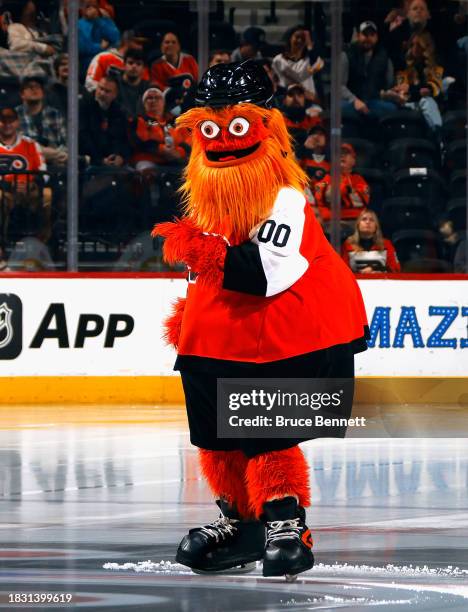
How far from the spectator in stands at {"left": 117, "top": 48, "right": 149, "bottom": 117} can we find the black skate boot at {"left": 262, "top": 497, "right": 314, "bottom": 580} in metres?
9.30

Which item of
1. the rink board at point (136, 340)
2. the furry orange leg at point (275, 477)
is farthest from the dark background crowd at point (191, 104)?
the furry orange leg at point (275, 477)

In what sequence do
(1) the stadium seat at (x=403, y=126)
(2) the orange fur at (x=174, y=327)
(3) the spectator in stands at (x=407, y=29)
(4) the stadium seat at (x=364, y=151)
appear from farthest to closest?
1. (3) the spectator in stands at (x=407, y=29)
2. (1) the stadium seat at (x=403, y=126)
3. (4) the stadium seat at (x=364, y=151)
4. (2) the orange fur at (x=174, y=327)

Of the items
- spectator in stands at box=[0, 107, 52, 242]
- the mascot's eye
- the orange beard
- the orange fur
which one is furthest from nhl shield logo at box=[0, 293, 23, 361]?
the mascot's eye

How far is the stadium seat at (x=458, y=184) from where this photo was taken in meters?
15.0

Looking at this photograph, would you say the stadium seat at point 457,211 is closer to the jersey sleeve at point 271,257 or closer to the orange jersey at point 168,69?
the orange jersey at point 168,69

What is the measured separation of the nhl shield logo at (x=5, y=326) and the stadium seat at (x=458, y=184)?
13.4 ft

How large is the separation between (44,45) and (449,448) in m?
5.95

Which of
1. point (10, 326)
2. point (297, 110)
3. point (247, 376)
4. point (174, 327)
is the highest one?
point (297, 110)

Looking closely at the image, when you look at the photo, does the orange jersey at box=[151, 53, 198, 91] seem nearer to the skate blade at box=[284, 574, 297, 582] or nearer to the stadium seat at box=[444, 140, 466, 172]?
the stadium seat at box=[444, 140, 466, 172]

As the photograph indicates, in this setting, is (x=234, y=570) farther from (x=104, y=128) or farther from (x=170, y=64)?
(x=170, y=64)

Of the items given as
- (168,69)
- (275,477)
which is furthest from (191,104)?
(275,477)

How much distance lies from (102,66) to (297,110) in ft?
5.82

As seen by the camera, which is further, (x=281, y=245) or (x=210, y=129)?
(x=210, y=129)

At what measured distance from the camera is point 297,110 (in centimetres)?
1501
